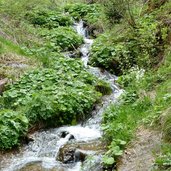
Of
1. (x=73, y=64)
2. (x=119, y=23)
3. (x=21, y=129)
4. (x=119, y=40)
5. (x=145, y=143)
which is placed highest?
(x=119, y=23)

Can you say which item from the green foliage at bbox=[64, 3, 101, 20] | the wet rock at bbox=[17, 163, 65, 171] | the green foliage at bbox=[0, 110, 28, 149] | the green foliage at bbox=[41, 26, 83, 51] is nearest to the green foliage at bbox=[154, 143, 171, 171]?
the wet rock at bbox=[17, 163, 65, 171]

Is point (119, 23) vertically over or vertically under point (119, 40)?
over

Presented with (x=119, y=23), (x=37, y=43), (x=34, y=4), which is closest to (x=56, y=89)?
(x=37, y=43)

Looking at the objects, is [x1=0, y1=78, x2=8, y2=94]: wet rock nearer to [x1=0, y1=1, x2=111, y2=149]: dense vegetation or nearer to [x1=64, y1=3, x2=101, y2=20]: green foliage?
[x1=0, y1=1, x2=111, y2=149]: dense vegetation

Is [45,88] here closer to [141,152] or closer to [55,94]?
[55,94]

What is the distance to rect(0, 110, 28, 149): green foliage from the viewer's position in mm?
7254

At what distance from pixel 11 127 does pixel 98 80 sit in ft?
11.4

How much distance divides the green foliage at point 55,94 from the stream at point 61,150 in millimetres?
295

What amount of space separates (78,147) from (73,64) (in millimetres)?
4088

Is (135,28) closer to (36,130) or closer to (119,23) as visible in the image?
(119,23)

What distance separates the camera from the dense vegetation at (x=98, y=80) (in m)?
7.13

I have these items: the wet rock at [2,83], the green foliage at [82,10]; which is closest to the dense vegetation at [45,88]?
the wet rock at [2,83]

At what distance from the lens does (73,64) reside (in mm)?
10805

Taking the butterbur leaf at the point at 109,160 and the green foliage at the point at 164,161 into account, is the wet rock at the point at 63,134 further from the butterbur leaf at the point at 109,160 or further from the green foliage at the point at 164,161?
the green foliage at the point at 164,161
